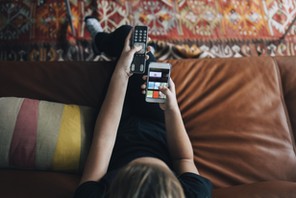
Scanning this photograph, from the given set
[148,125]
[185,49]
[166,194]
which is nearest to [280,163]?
[148,125]

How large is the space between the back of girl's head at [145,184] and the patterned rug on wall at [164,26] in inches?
33.7

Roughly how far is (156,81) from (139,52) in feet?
0.41

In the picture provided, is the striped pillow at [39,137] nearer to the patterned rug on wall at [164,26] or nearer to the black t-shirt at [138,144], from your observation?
the black t-shirt at [138,144]

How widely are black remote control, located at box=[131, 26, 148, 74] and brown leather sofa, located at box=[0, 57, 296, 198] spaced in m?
0.14

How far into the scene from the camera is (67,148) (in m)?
0.94

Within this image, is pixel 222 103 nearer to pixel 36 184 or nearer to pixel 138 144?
pixel 138 144

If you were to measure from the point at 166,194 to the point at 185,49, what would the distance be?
952 mm

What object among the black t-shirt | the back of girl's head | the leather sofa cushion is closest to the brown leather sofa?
the leather sofa cushion

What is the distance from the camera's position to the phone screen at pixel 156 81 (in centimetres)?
92

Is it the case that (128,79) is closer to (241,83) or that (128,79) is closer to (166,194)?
(241,83)

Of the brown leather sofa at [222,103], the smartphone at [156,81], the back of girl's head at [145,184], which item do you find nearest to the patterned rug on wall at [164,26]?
the brown leather sofa at [222,103]

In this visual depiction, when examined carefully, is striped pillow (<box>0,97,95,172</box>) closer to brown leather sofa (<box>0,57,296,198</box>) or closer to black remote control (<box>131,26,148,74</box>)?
brown leather sofa (<box>0,57,296,198</box>)

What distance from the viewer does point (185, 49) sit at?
1453mm

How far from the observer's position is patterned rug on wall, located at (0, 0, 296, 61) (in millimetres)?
1430
